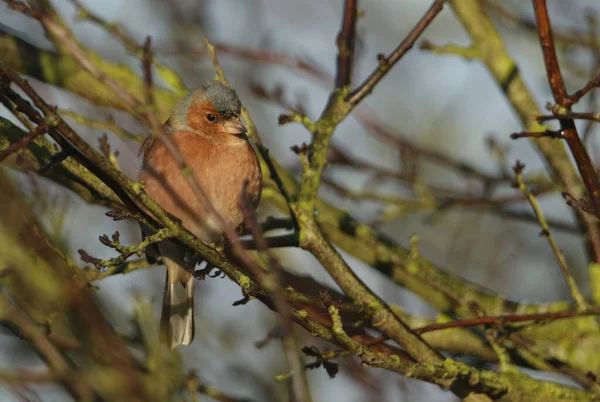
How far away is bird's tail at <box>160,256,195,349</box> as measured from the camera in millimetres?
5345

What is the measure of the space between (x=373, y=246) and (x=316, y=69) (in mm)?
1815

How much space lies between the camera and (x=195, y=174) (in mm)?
5086

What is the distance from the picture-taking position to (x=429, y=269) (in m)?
5.44

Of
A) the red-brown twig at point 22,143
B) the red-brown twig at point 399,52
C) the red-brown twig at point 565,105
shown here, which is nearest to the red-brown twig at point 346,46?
the red-brown twig at point 399,52

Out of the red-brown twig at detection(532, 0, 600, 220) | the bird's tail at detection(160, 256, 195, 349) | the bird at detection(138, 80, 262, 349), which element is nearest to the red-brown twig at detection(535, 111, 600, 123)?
the red-brown twig at detection(532, 0, 600, 220)

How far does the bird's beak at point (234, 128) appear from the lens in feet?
18.1

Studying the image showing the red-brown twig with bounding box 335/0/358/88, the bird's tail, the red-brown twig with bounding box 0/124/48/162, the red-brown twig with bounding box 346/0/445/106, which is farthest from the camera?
the bird's tail

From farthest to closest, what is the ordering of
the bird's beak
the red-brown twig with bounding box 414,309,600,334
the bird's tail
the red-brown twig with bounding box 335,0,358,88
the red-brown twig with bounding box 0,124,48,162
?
the bird's beak < the bird's tail < the red-brown twig with bounding box 335,0,358,88 < the red-brown twig with bounding box 414,309,600,334 < the red-brown twig with bounding box 0,124,48,162

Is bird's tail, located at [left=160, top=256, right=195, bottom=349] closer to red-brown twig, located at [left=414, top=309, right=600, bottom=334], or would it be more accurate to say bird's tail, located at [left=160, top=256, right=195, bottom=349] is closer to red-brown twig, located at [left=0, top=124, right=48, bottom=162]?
red-brown twig, located at [left=414, top=309, right=600, bottom=334]

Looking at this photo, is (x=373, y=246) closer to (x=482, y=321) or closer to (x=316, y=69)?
(x=482, y=321)

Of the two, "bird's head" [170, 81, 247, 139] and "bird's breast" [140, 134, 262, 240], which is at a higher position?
"bird's head" [170, 81, 247, 139]

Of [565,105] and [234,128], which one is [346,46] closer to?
[234,128]

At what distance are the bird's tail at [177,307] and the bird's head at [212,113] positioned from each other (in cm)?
96

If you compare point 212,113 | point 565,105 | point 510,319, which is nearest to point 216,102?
point 212,113
